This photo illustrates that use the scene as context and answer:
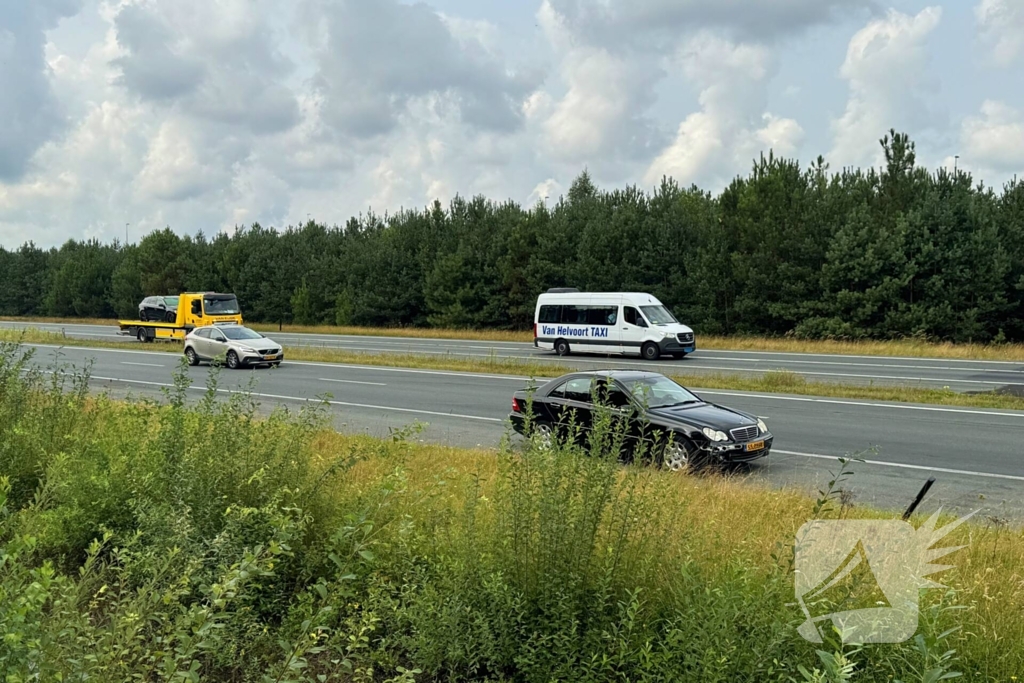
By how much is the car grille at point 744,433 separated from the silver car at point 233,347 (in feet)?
63.2

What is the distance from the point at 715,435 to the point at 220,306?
34432 mm

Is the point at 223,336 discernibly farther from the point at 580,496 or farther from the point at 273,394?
the point at 580,496

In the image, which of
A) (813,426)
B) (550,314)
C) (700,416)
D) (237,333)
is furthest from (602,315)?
(700,416)

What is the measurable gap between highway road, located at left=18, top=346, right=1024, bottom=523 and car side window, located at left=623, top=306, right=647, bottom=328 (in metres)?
9.10

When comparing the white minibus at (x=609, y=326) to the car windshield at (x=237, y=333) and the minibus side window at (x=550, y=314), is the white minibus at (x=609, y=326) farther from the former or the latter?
the car windshield at (x=237, y=333)

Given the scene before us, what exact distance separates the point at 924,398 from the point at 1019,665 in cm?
1434

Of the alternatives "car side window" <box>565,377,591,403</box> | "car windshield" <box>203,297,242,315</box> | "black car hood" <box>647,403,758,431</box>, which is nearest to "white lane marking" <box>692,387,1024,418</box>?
"black car hood" <box>647,403,758,431</box>

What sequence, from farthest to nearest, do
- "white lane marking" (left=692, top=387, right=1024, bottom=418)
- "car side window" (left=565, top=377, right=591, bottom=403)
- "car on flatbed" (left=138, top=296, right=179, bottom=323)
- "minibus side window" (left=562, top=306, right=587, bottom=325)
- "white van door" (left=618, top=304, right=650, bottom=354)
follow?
"car on flatbed" (left=138, top=296, right=179, bottom=323)
"minibus side window" (left=562, top=306, right=587, bottom=325)
"white van door" (left=618, top=304, right=650, bottom=354)
"white lane marking" (left=692, top=387, right=1024, bottom=418)
"car side window" (left=565, top=377, right=591, bottom=403)

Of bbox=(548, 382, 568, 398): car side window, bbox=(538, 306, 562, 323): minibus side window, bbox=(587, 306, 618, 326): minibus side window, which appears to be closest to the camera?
bbox=(548, 382, 568, 398): car side window

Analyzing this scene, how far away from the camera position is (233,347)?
26281 millimetres

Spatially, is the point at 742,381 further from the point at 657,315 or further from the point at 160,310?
the point at 160,310

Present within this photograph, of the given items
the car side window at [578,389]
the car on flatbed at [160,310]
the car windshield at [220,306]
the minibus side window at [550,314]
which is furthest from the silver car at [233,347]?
the car side window at [578,389]

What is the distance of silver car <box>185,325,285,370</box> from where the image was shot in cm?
2620

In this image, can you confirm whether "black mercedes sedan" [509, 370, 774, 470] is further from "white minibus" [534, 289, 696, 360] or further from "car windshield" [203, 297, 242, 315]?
"car windshield" [203, 297, 242, 315]
